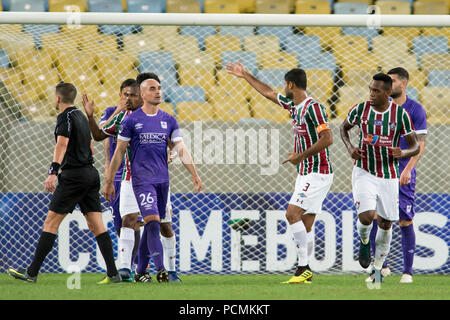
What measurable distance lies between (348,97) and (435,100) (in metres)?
1.14

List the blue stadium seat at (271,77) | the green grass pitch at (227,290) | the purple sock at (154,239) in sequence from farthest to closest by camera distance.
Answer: the blue stadium seat at (271,77) → the purple sock at (154,239) → the green grass pitch at (227,290)

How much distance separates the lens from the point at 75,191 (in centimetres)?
692

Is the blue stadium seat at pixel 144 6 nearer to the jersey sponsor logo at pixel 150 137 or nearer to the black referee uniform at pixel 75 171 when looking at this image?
the black referee uniform at pixel 75 171

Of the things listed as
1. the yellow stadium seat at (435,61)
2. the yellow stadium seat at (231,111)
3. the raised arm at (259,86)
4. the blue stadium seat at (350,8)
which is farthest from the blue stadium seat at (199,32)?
the raised arm at (259,86)

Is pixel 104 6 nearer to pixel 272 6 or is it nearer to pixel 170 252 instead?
pixel 272 6

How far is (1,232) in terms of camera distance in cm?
865

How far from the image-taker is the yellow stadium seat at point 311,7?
12.4m

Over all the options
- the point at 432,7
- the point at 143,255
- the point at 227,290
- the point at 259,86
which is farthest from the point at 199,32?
the point at 227,290

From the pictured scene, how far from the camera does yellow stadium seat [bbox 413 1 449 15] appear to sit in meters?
12.6

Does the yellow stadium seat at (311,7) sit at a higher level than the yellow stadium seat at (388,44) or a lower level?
higher

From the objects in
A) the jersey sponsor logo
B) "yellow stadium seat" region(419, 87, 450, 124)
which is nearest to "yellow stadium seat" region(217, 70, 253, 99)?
"yellow stadium seat" region(419, 87, 450, 124)

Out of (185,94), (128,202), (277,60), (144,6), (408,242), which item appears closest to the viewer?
(128,202)

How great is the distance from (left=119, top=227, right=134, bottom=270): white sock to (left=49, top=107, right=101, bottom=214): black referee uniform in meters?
0.35

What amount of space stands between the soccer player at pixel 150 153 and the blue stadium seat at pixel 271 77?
3267mm
